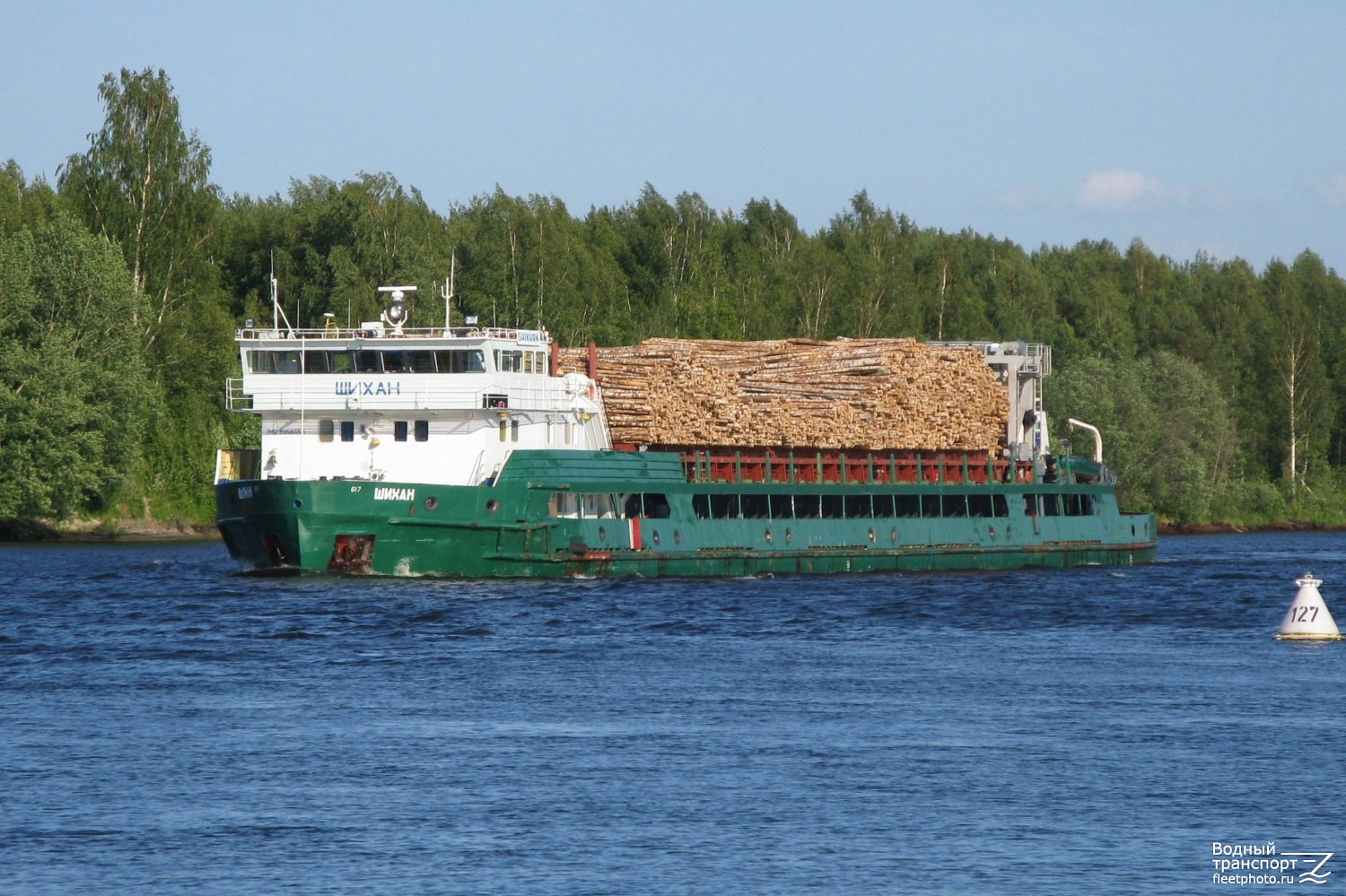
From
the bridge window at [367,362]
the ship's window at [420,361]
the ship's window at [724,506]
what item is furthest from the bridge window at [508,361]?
the ship's window at [724,506]

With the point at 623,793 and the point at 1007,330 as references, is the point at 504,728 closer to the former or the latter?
the point at 623,793

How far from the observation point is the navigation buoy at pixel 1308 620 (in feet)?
105

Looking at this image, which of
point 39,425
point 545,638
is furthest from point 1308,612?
point 39,425

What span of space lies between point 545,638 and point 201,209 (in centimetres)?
4904

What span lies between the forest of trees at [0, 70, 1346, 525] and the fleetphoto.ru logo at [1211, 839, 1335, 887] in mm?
48811

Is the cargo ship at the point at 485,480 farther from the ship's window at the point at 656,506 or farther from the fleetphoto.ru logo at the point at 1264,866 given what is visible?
the fleetphoto.ru logo at the point at 1264,866

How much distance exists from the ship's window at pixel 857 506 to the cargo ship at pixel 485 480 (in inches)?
29.6

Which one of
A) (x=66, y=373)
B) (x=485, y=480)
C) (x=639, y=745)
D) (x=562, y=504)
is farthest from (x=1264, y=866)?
(x=66, y=373)

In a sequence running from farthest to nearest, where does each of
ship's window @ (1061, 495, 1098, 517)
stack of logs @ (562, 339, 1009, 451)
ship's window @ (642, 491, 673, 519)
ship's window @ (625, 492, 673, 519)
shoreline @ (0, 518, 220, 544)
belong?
shoreline @ (0, 518, 220, 544) → ship's window @ (1061, 495, 1098, 517) → stack of logs @ (562, 339, 1009, 451) → ship's window @ (642, 491, 673, 519) → ship's window @ (625, 492, 673, 519)

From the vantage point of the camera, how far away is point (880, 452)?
166ft

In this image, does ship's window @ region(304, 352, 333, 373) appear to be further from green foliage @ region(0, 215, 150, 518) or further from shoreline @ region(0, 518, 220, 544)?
shoreline @ region(0, 518, 220, 544)

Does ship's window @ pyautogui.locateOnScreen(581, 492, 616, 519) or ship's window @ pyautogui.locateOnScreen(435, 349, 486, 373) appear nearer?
ship's window @ pyautogui.locateOnScreen(435, 349, 486, 373)

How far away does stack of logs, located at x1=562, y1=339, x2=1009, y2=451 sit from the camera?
4503 cm

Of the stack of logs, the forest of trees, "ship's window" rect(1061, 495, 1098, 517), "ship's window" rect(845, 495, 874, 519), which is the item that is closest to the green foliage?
the forest of trees
